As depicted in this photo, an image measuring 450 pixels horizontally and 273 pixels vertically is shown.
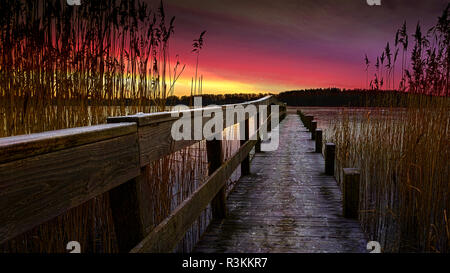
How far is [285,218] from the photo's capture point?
10.6ft

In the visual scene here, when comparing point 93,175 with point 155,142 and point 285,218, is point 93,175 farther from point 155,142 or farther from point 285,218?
point 285,218

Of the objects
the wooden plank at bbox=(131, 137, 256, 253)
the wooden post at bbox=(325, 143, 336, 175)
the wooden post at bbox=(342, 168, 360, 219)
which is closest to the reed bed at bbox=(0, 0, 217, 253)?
the wooden plank at bbox=(131, 137, 256, 253)

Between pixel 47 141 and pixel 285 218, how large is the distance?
272 cm

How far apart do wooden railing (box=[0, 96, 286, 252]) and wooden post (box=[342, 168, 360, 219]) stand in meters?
1.68

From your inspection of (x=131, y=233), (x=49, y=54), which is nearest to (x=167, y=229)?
(x=131, y=233)

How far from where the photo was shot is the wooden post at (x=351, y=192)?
2.99 meters

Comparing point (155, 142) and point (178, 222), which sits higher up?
point (155, 142)

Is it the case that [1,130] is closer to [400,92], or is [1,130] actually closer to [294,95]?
[400,92]

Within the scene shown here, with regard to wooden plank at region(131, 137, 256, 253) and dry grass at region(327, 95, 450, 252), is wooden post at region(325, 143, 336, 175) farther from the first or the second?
wooden plank at region(131, 137, 256, 253)

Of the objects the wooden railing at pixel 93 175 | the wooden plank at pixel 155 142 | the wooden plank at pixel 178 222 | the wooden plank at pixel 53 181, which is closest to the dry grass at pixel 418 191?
the wooden plank at pixel 178 222

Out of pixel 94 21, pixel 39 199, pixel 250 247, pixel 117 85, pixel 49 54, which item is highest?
pixel 94 21

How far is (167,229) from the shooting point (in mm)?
1640

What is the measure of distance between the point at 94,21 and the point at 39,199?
96.8 inches

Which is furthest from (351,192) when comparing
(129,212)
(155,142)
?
(129,212)
